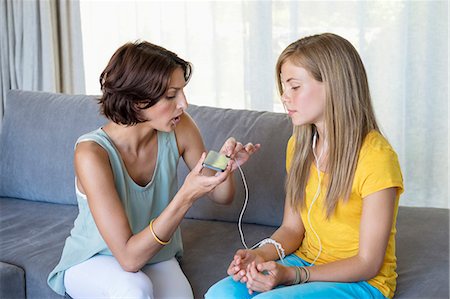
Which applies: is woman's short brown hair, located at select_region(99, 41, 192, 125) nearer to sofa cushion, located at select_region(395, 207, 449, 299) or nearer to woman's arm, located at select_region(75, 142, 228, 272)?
woman's arm, located at select_region(75, 142, 228, 272)

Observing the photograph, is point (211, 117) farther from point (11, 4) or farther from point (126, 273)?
point (11, 4)

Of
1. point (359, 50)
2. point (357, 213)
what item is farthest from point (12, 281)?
point (359, 50)

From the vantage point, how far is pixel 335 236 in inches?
82.5

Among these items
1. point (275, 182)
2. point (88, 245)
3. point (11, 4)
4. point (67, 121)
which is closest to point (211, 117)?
point (275, 182)

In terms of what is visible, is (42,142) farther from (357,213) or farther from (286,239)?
(357,213)

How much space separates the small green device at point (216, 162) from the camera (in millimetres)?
2097

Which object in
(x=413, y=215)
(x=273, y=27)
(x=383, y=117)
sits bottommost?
(x=413, y=215)

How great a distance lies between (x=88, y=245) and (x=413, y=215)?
1159 mm

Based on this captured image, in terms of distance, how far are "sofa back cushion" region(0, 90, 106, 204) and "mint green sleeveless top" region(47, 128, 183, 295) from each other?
0.71 metres

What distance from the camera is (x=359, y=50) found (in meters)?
3.42

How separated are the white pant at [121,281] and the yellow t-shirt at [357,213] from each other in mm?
379

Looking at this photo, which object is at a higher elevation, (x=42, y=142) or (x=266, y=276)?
(x=42, y=142)

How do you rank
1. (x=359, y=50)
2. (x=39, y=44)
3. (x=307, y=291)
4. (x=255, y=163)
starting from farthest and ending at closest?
(x=39, y=44), (x=359, y=50), (x=255, y=163), (x=307, y=291)

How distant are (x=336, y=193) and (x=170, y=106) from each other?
54 centimetres
